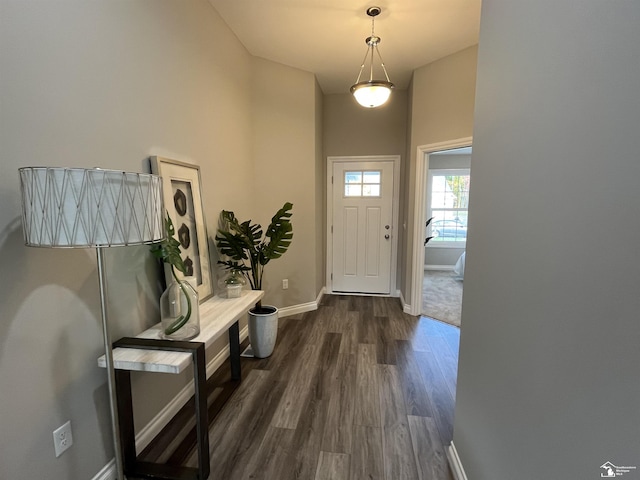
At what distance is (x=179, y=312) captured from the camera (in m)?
1.73

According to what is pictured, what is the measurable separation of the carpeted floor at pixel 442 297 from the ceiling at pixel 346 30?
9.82 feet

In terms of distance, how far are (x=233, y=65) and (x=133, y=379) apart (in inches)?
105

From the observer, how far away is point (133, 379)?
1.69 meters

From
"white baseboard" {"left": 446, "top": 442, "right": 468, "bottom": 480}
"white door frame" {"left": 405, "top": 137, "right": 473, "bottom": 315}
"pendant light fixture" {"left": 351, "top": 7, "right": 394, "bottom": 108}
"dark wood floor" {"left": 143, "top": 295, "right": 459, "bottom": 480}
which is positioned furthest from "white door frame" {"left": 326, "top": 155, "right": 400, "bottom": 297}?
"white baseboard" {"left": 446, "top": 442, "right": 468, "bottom": 480}

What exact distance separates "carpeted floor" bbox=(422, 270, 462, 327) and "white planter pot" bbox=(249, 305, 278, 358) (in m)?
2.12

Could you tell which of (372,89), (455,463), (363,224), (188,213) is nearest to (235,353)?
(188,213)

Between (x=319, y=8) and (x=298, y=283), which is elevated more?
(x=319, y=8)

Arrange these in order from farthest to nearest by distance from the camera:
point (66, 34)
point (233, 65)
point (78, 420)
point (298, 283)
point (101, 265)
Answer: point (298, 283) → point (233, 65) → point (78, 420) → point (66, 34) → point (101, 265)

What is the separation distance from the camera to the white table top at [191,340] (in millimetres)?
1410

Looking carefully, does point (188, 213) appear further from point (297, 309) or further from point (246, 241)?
point (297, 309)

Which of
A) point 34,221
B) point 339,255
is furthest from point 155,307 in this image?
point 339,255

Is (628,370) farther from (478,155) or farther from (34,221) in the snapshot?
(34,221)

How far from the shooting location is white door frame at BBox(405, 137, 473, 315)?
358cm

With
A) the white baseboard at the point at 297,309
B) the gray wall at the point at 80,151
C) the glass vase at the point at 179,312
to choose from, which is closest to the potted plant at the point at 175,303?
the glass vase at the point at 179,312
